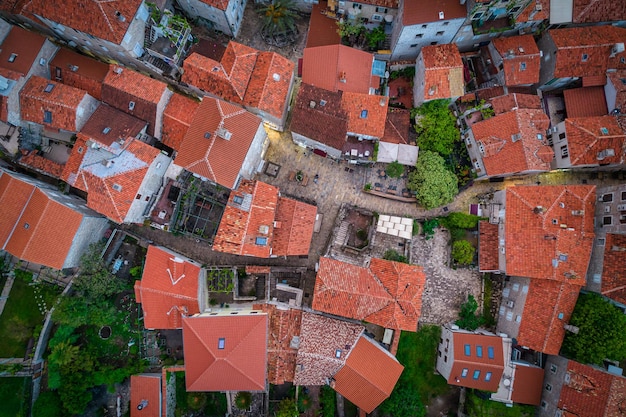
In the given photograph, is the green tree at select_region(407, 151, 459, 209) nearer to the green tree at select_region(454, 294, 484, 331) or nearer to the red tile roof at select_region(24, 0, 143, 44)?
the green tree at select_region(454, 294, 484, 331)

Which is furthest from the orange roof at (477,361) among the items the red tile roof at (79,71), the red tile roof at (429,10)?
the red tile roof at (79,71)

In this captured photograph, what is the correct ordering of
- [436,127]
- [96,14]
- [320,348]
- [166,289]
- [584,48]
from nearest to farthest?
[96,14] < [320,348] < [166,289] < [584,48] < [436,127]

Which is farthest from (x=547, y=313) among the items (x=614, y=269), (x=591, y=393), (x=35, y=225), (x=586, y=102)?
(x=35, y=225)

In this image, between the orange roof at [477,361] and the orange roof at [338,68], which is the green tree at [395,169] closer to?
the orange roof at [338,68]

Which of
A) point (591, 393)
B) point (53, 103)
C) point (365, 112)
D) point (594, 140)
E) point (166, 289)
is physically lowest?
point (591, 393)

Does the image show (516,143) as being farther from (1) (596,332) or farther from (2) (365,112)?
(1) (596,332)

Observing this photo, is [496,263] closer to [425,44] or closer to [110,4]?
[425,44]

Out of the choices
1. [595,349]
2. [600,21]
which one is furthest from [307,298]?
[600,21]
